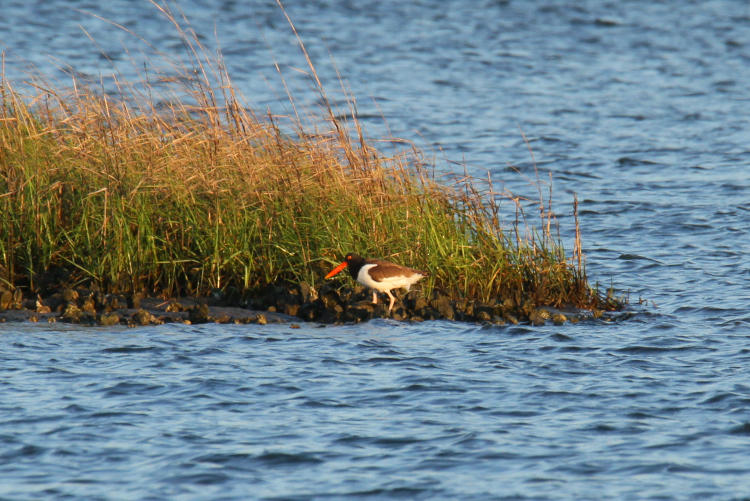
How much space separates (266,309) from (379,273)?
1509mm

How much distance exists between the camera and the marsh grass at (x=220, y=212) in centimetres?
1211

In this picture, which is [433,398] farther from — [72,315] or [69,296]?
[69,296]

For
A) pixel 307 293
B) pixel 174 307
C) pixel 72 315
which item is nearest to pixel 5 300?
pixel 72 315

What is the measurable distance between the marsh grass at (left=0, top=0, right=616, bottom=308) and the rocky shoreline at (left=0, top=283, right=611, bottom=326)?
0.20 m

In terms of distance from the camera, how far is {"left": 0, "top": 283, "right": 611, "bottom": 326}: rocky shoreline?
11594mm

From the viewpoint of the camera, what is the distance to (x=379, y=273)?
11469 mm

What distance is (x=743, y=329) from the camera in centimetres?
1202

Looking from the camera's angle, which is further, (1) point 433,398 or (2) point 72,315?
(2) point 72,315

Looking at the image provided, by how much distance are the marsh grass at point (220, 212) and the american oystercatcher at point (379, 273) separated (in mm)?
588

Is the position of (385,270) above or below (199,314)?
above

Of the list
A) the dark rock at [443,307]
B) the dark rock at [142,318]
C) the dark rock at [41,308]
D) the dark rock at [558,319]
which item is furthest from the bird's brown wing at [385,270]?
the dark rock at [41,308]

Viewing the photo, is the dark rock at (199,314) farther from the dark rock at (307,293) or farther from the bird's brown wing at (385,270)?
the bird's brown wing at (385,270)

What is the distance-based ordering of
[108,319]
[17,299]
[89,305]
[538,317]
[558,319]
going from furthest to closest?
1. [558,319]
2. [538,317]
3. [17,299]
4. [89,305]
5. [108,319]

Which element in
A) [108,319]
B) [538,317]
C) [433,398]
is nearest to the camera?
[433,398]
